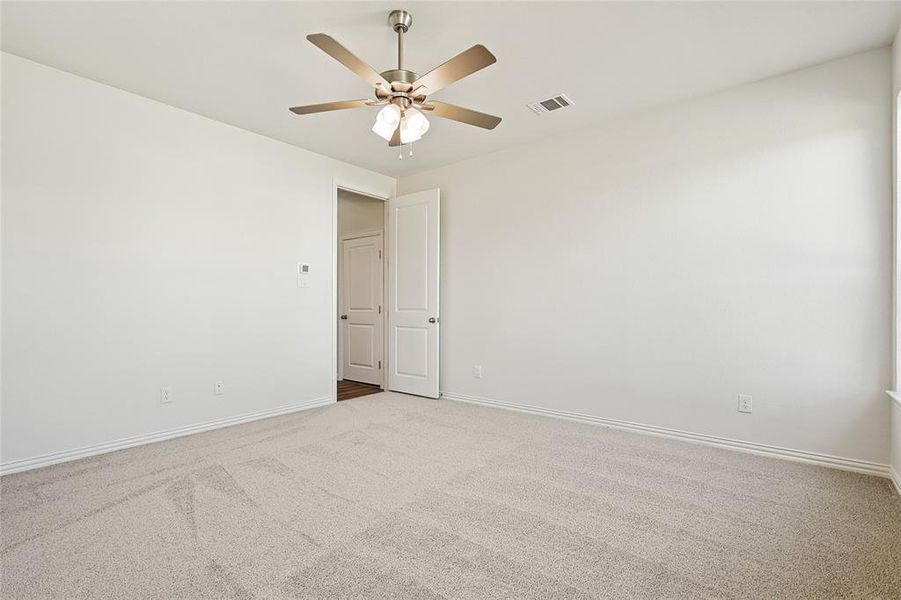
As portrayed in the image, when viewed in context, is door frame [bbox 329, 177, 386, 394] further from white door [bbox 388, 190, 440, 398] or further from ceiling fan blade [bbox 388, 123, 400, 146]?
ceiling fan blade [bbox 388, 123, 400, 146]

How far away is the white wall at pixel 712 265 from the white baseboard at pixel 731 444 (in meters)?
0.05

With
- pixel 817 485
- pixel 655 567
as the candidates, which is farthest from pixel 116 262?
pixel 817 485

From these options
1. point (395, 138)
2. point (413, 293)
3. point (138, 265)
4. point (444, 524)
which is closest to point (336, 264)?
point (413, 293)

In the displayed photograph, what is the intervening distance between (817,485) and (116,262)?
469 cm

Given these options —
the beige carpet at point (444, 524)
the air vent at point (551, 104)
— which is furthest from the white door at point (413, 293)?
the beige carpet at point (444, 524)

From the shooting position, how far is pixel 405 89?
224cm

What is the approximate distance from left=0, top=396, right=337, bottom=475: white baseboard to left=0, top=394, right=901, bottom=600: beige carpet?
0.09 meters

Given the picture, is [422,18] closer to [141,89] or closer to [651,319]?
[141,89]

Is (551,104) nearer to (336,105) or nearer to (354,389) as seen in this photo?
(336,105)

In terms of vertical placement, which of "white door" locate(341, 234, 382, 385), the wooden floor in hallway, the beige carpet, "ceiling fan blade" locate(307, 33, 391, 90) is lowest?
the wooden floor in hallway

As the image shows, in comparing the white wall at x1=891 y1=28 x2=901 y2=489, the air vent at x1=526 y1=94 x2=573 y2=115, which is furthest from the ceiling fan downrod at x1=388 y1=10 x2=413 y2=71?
the white wall at x1=891 y1=28 x2=901 y2=489

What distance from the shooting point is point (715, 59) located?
2691 millimetres

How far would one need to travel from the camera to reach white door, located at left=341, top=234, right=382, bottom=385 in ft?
19.0

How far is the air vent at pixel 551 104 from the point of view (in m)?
3.21
